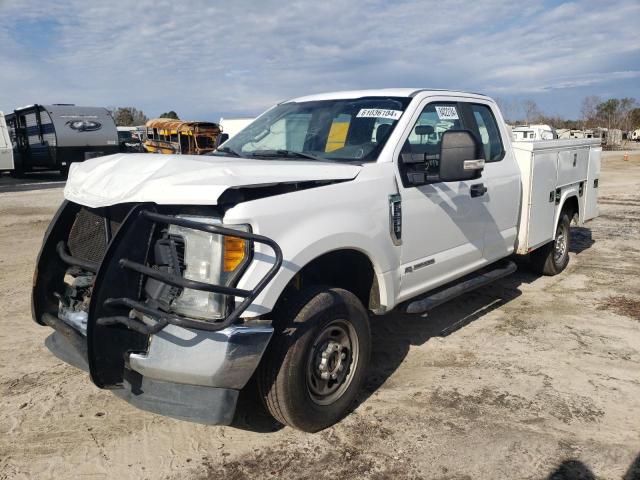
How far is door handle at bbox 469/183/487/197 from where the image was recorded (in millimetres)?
4516

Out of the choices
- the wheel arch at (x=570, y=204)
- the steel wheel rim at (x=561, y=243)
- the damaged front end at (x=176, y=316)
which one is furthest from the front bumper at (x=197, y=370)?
the steel wheel rim at (x=561, y=243)

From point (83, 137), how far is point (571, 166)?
18851mm

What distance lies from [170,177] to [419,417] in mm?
2087

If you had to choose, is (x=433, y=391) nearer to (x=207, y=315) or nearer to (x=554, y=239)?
(x=207, y=315)

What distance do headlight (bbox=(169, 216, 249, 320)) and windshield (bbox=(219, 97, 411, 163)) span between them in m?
1.33

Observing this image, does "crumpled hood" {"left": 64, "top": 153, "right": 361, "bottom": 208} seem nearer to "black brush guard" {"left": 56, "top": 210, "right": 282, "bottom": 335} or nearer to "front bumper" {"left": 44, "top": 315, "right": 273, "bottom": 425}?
"black brush guard" {"left": 56, "top": 210, "right": 282, "bottom": 335}

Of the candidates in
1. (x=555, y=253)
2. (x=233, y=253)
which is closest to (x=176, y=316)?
(x=233, y=253)

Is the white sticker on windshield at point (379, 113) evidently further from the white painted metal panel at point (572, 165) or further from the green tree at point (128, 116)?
the green tree at point (128, 116)

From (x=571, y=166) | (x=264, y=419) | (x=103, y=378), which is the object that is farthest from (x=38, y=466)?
(x=571, y=166)

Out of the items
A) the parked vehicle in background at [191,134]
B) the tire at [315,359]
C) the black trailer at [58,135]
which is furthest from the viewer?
the parked vehicle in background at [191,134]

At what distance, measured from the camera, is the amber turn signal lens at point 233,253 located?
276 centimetres

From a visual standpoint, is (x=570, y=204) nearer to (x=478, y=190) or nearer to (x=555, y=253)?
(x=555, y=253)

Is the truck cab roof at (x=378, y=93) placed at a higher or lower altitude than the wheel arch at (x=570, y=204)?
higher

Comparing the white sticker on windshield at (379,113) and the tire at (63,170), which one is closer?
the white sticker on windshield at (379,113)
